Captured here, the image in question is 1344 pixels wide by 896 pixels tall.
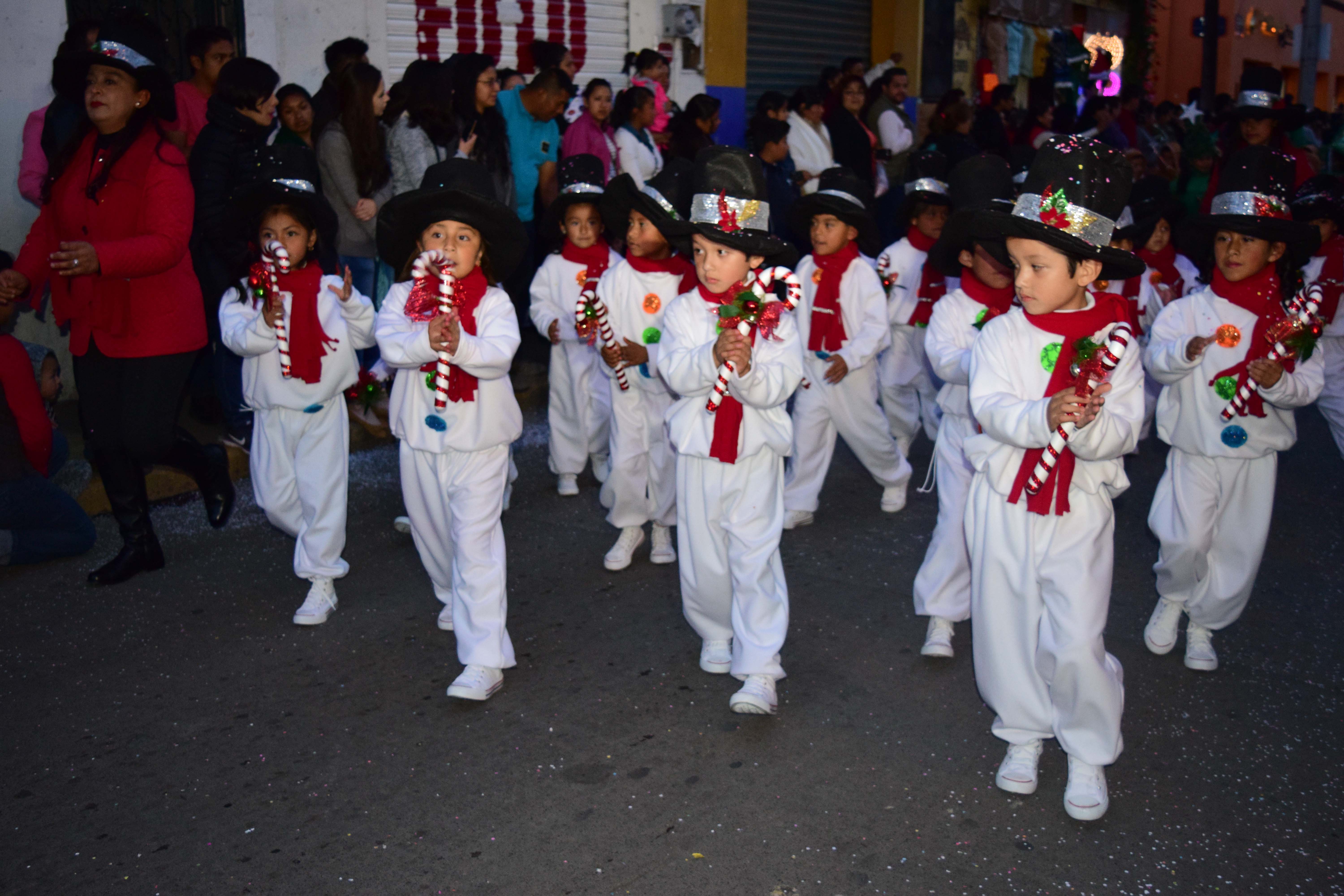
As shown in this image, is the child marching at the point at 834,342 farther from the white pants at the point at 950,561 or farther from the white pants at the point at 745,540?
the white pants at the point at 745,540

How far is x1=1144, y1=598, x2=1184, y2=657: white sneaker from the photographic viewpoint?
16.1ft

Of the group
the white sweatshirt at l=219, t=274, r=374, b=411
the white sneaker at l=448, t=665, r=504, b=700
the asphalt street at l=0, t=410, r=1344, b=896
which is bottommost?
the asphalt street at l=0, t=410, r=1344, b=896

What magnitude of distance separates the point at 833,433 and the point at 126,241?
11.9 ft

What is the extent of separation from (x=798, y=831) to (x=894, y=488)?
3.53 m

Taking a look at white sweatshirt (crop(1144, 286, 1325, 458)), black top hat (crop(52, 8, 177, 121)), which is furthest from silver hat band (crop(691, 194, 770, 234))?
black top hat (crop(52, 8, 177, 121))

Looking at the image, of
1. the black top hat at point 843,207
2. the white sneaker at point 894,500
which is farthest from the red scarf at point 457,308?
the white sneaker at point 894,500

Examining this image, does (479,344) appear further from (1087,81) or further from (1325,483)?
(1087,81)

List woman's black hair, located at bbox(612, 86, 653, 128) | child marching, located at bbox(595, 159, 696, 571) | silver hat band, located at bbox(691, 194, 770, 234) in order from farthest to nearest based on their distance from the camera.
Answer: woman's black hair, located at bbox(612, 86, 653, 128), child marching, located at bbox(595, 159, 696, 571), silver hat band, located at bbox(691, 194, 770, 234)

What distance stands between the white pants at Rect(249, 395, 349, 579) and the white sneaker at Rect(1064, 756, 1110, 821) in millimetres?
3114

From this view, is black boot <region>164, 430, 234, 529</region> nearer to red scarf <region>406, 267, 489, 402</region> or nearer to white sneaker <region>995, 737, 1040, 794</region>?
red scarf <region>406, 267, 489, 402</region>

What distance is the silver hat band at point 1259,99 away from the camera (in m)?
9.04

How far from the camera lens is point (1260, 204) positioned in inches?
187

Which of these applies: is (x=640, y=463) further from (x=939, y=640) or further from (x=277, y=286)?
(x=277, y=286)

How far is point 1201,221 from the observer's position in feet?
16.0
